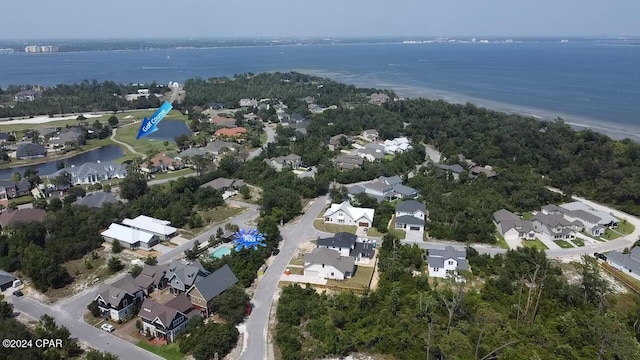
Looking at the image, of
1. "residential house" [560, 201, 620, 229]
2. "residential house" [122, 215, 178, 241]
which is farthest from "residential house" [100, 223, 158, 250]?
"residential house" [560, 201, 620, 229]

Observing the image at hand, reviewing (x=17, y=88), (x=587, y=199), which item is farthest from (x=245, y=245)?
(x=17, y=88)

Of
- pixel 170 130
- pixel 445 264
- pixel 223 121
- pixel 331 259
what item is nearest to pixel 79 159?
pixel 170 130

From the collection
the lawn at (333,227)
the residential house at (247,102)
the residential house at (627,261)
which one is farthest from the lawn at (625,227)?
the residential house at (247,102)

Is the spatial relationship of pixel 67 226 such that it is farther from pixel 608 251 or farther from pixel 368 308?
pixel 608 251

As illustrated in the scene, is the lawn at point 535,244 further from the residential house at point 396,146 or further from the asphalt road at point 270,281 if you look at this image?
the residential house at point 396,146

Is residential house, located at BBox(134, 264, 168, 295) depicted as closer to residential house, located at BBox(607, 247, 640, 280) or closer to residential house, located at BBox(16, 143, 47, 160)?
residential house, located at BBox(607, 247, 640, 280)

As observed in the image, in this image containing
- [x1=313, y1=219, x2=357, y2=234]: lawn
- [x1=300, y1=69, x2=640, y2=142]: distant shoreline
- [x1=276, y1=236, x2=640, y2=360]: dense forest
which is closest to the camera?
[x1=276, y1=236, x2=640, y2=360]: dense forest
